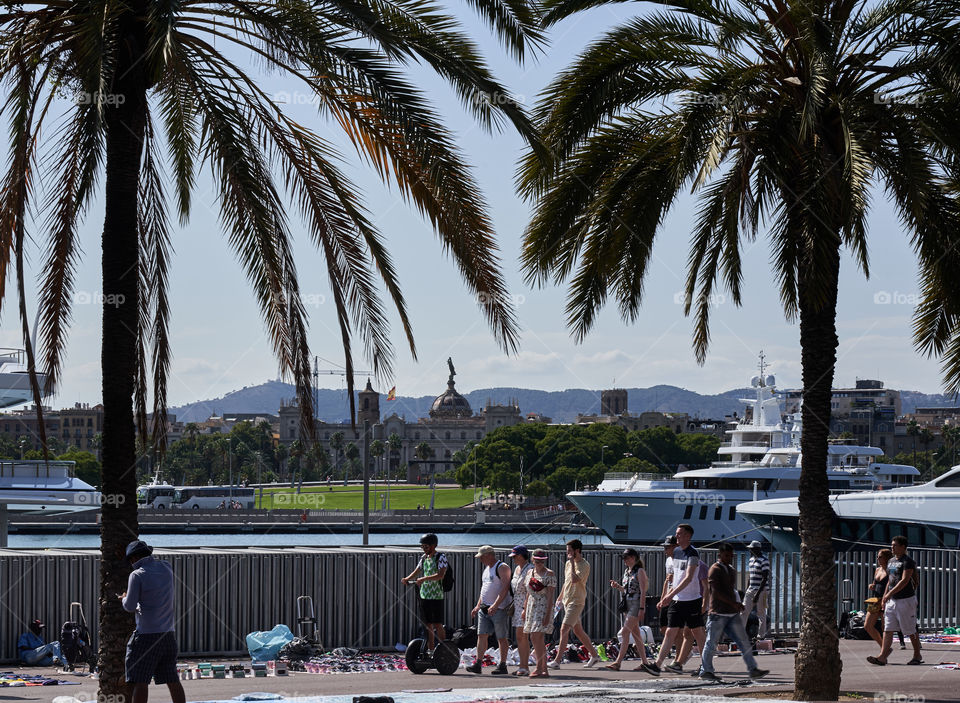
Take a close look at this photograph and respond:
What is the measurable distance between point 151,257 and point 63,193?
1154mm

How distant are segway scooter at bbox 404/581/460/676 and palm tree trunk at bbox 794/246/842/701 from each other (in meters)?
4.45

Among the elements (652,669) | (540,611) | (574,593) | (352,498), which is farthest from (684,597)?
(352,498)

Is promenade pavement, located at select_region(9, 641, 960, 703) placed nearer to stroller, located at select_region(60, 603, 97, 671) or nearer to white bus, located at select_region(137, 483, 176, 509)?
stroller, located at select_region(60, 603, 97, 671)

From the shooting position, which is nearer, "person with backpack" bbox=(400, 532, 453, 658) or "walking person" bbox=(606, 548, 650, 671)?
"person with backpack" bbox=(400, 532, 453, 658)

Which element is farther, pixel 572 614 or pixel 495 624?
pixel 572 614

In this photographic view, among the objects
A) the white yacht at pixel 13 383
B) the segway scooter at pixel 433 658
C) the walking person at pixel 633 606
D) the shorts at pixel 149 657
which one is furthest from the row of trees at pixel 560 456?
the shorts at pixel 149 657

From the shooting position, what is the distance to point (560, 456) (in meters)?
133

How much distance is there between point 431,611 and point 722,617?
353cm

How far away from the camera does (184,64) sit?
10.8 m

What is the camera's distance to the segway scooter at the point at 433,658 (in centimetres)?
1477

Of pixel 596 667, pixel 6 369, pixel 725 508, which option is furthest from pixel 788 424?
pixel 596 667

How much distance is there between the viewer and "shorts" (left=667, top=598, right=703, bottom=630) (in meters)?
14.5

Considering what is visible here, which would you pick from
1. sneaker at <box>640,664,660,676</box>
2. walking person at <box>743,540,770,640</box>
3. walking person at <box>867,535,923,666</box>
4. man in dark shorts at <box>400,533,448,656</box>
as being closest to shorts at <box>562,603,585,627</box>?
sneaker at <box>640,664,660,676</box>

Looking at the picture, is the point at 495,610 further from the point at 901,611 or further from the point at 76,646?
the point at 76,646
